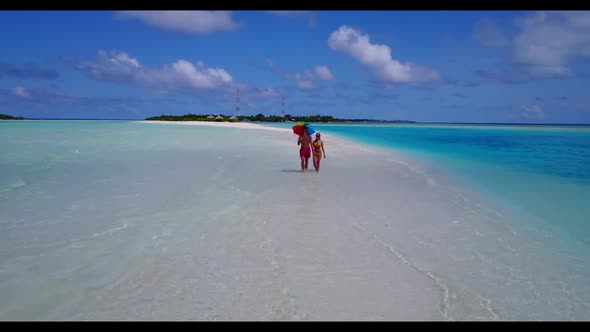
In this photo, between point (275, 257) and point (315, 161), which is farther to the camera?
point (315, 161)

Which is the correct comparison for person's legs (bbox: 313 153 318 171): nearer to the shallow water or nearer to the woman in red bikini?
the woman in red bikini

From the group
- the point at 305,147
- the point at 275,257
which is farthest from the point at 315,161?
the point at 275,257

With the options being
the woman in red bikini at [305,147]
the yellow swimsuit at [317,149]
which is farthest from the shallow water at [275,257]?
the woman in red bikini at [305,147]

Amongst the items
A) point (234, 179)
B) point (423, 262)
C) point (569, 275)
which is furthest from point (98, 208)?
point (569, 275)

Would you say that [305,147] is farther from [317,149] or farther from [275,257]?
[275,257]

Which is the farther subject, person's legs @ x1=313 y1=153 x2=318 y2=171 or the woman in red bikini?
the woman in red bikini

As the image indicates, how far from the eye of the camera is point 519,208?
732 centimetres

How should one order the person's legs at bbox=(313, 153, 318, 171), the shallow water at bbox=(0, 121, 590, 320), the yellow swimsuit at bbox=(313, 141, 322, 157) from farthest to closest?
the person's legs at bbox=(313, 153, 318, 171), the yellow swimsuit at bbox=(313, 141, 322, 157), the shallow water at bbox=(0, 121, 590, 320)

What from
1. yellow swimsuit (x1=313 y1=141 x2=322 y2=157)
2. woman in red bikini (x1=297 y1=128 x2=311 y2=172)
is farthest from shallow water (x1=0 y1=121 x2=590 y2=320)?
woman in red bikini (x1=297 y1=128 x2=311 y2=172)

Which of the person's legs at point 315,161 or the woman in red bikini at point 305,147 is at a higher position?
the woman in red bikini at point 305,147

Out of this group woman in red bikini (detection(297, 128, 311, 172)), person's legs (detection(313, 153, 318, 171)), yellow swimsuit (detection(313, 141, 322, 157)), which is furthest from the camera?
woman in red bikini (detection(297, 128, 311, 172))

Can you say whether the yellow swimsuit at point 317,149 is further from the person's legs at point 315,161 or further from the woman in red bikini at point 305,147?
the woman in red bikini at point 305,147

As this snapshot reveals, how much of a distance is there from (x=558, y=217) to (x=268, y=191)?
5.19 m
